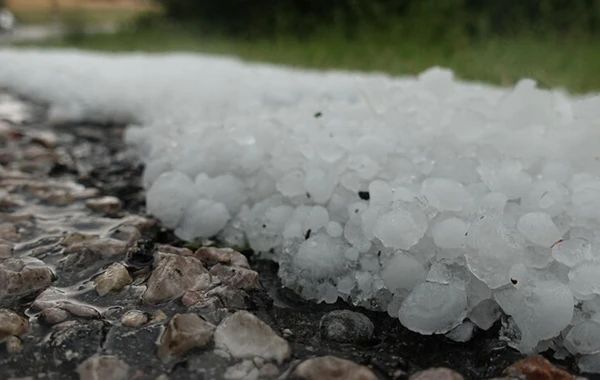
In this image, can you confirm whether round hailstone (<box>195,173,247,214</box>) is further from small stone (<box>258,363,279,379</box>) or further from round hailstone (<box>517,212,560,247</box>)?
round hailstone (<box>517,212,560,247</box>)

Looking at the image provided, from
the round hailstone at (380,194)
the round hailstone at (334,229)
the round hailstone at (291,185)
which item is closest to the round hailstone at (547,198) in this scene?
the round hailstone at (380,194)

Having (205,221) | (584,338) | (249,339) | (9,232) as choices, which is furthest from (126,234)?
(584,338)

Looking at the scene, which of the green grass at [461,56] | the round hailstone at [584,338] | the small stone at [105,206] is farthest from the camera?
the green grass at [461,56]

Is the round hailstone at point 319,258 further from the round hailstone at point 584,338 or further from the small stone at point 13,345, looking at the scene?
the small stone at point 13,345

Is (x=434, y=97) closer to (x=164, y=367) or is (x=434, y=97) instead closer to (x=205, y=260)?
(x=205, y=260)

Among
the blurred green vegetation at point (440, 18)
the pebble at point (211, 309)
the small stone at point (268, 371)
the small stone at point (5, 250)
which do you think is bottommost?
the small stone at point (5, 250)

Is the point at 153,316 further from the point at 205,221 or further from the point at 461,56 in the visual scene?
the point at 461,56
